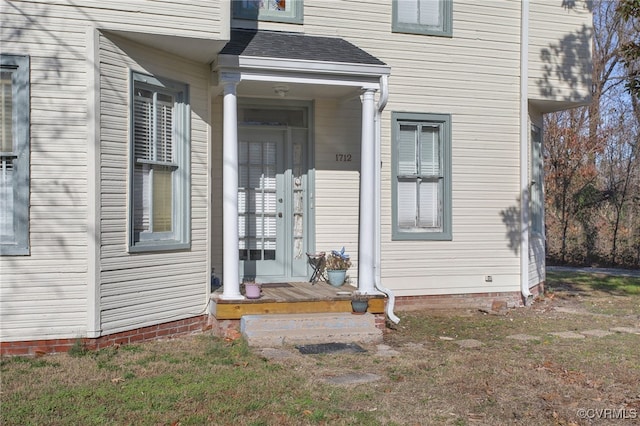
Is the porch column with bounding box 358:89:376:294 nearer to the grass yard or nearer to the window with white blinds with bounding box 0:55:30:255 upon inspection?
the grass yard

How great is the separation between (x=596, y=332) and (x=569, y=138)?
15.2 meters

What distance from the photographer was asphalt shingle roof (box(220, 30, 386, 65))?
→ 28.7 feet

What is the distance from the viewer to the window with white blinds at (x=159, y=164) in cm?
802

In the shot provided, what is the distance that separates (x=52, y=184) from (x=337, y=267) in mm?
4143

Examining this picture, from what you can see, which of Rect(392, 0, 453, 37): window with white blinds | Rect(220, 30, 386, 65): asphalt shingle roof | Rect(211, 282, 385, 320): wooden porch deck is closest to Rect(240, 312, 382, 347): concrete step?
Rect(211, 282, 385, 320): wooden porch deck

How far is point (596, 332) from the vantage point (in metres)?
9.30

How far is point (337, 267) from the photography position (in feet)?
32.8

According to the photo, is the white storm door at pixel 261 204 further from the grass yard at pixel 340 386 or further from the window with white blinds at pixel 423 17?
the window with white blinds at pixel 423 17

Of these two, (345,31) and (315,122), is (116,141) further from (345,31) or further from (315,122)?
(345,31)

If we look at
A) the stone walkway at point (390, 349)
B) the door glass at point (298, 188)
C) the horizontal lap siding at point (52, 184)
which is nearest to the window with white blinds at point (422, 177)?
the door glass at point (298, 188)

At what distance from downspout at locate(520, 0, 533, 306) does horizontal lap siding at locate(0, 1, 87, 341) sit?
697 centimetres

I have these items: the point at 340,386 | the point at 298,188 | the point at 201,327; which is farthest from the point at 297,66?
the point at 340,386

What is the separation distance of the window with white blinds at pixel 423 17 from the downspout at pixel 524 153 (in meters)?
1.25

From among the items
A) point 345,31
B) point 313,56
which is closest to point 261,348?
point 313,56
